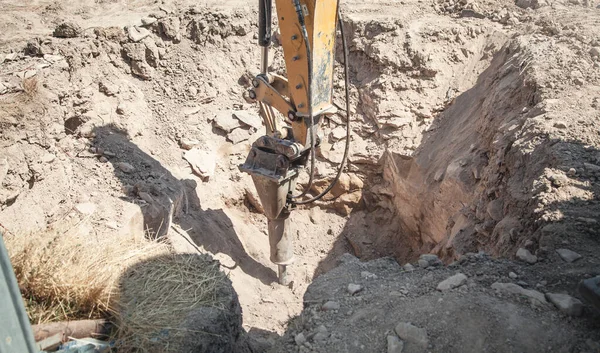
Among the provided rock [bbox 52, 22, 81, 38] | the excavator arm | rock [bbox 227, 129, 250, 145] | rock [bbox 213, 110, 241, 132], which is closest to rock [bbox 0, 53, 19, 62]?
rock [bbox 52, 22, 81, 38]

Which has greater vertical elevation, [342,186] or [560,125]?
[560,125]

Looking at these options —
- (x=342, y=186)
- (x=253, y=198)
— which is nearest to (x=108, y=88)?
(x=253, y=198)

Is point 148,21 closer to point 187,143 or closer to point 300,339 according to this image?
point 187,143

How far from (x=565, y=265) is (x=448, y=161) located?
2.51 meters

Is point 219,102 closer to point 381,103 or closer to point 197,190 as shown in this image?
point 197,190

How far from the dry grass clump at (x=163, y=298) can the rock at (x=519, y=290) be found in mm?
1745

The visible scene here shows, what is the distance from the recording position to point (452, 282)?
10.5 feet

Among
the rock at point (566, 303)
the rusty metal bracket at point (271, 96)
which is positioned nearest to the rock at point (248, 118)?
the rusty metal bracket at point (271, 96)

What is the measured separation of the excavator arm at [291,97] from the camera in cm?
401

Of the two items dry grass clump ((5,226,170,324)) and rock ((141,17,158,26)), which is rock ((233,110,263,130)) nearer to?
rock ((141,17,158,26))

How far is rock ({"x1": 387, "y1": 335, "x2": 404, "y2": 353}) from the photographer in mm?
2787

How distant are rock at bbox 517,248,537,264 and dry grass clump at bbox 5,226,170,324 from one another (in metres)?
2.58

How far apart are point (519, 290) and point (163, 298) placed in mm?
2157

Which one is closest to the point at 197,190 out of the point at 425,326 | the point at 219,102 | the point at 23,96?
the point at 219,102
